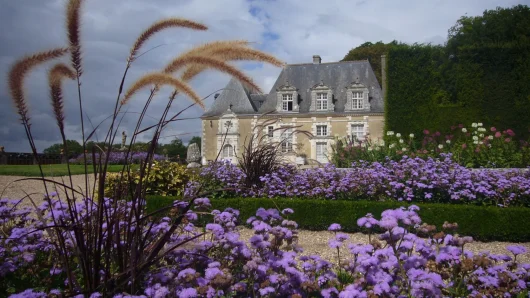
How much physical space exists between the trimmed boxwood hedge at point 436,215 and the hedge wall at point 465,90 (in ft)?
34.8

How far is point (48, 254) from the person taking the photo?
2.40 metres

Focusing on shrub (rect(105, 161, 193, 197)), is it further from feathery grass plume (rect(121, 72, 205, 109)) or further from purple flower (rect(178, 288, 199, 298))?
purple flower (rect(178, 288, 199, 298))

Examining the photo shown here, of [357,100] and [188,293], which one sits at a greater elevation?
[357,100]

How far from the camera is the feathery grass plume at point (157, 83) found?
161 centimetres

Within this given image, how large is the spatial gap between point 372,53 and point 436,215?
21.3 metres

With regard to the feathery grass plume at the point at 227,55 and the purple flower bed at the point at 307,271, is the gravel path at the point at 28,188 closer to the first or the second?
the purple flower bed at the point at 307,271

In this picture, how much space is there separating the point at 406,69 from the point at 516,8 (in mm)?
5161

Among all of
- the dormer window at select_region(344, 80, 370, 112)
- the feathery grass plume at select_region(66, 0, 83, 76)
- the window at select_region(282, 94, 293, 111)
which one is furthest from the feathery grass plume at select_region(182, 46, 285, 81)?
the window at select_region(282, 94, 293, 111)

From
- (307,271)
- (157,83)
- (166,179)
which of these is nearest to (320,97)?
(166,179)

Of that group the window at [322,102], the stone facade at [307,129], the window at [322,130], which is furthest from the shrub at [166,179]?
the window at [322,102]

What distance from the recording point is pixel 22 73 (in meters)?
1.56

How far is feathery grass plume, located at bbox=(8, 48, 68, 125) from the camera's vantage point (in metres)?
1.55

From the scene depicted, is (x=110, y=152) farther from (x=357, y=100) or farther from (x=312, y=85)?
(x=312, y=85)

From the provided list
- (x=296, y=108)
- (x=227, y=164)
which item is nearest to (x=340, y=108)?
(x=296, y=108)
